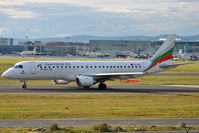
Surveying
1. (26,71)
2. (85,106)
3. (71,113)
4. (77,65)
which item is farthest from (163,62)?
(71,113)

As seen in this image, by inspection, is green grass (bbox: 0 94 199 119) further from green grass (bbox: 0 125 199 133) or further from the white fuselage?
the white fuselage

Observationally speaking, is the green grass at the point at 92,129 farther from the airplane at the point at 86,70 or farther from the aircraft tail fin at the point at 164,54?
the aircraft tail fin at the point at 164,54

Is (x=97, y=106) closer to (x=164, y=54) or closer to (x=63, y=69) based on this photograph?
(x=63, y=69)

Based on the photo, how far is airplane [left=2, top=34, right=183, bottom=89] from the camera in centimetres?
4841

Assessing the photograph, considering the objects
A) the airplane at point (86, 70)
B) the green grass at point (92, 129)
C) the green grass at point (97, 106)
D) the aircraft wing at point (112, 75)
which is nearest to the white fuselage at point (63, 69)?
the airplane at point (86, 70)

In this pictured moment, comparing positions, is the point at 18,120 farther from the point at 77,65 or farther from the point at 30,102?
the point at 77,65

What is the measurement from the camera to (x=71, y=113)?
1125 inches

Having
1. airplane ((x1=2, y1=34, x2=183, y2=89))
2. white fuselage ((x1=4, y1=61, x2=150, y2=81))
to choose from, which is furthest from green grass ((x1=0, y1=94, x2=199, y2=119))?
white fuselage ((x1=4, y1=61, x2=150, y2=81))

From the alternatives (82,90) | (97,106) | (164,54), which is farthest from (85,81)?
(97,106)

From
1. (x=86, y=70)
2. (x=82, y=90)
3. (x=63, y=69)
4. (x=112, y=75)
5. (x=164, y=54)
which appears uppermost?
(x=164, y=54)

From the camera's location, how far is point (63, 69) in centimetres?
4969

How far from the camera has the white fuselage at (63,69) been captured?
159 feet

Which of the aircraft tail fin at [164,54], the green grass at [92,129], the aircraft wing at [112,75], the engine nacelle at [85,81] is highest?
the aircraft tail fin at [164,54]

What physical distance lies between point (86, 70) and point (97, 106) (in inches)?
739
